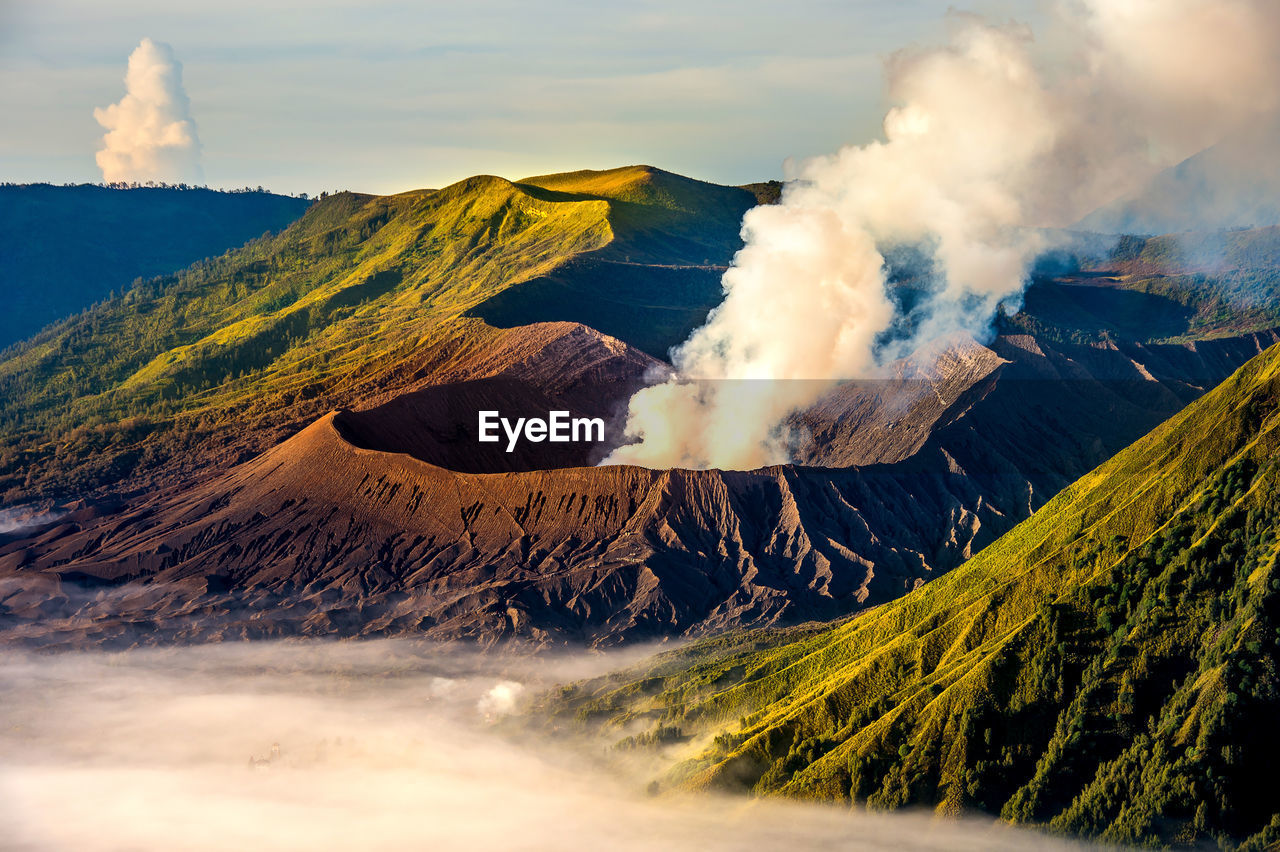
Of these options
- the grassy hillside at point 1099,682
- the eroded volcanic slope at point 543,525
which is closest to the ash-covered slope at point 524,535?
the eroded volcanic slope at point 543,525

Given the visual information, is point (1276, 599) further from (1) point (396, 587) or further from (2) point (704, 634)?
(1) point (396, 587)

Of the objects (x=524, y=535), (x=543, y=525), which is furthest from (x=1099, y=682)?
(x=524, y=535)

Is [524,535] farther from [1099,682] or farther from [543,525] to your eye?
[1099,682]

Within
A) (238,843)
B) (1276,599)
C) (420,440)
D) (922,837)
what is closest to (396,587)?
(420,440)

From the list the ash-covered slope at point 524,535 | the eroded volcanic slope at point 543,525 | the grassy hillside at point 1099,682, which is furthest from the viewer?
the eroded volcanic slope at point 543,525

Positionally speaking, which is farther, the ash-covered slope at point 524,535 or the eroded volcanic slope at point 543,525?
the eroded volcanic slope at point 543,525

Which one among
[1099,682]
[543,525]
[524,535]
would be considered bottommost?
[1099,682]

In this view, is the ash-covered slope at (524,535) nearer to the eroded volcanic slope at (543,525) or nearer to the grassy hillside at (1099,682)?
the eroded volcanic slope at (543,525)
